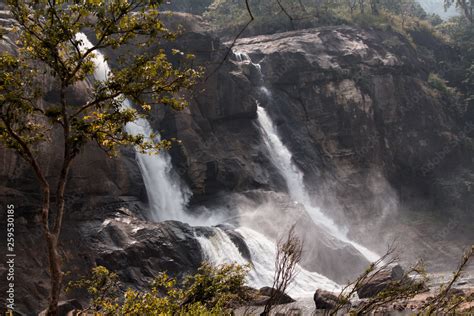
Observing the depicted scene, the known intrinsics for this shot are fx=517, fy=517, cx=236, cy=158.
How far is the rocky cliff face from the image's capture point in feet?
80.5

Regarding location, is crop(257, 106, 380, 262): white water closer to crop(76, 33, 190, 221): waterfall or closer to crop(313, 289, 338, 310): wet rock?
crop(76, 33, 190, 221): waterfall

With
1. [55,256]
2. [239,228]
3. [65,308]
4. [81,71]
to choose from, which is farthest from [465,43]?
[55,256]

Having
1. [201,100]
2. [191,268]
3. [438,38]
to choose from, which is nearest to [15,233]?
[191,268]

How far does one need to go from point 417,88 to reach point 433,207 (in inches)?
402

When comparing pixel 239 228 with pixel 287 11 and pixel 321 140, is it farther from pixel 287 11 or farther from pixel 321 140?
pixel 287 11

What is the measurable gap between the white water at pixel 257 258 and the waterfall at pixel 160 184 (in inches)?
186

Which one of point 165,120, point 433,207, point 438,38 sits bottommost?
point 433,207

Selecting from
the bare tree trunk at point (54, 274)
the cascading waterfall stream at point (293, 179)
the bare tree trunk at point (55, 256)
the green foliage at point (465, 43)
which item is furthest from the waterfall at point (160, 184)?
the green foliage at point (465, 43)

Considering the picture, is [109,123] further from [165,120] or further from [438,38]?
[438,38]

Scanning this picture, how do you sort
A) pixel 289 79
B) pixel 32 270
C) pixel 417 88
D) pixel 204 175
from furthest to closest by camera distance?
pixel 417 88 < pixel 289 79 < pixel 204 175 < pixel 32 270

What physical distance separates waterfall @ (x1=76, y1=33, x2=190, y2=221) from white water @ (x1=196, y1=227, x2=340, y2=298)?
4718 mm

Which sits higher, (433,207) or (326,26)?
(326,26)

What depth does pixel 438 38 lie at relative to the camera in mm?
50656

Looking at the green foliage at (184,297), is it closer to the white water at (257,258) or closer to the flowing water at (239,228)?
the flowing water at (239,228)
